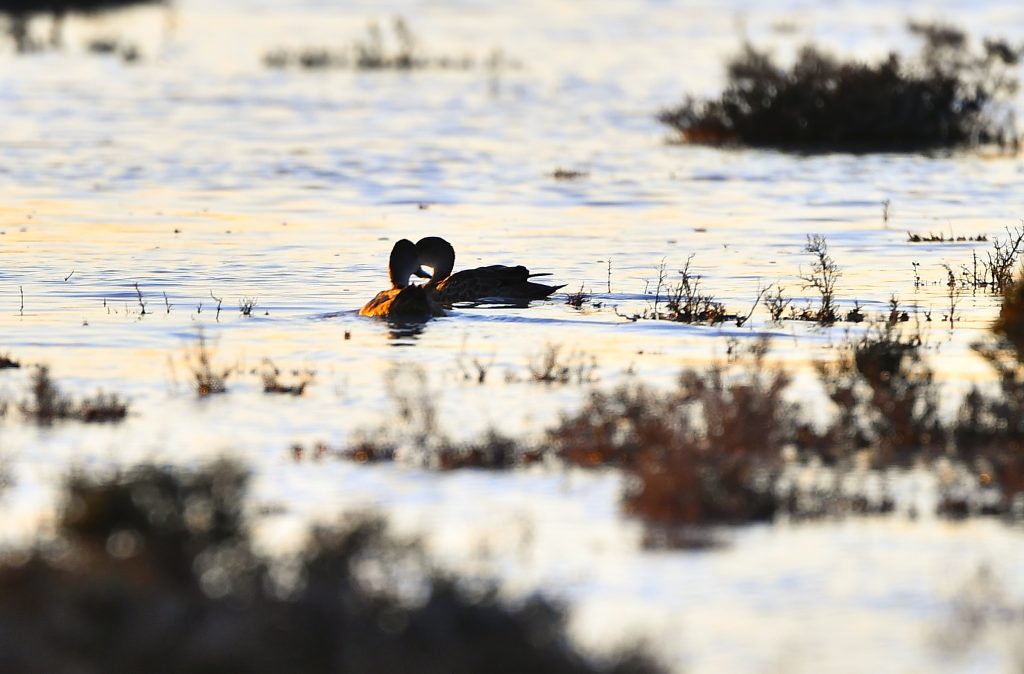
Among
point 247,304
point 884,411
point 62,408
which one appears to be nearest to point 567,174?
point 247,304

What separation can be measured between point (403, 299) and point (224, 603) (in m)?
8.50

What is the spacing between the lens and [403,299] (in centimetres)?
1438

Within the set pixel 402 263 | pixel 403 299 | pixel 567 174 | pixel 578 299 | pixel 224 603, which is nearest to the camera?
pixel 224 603

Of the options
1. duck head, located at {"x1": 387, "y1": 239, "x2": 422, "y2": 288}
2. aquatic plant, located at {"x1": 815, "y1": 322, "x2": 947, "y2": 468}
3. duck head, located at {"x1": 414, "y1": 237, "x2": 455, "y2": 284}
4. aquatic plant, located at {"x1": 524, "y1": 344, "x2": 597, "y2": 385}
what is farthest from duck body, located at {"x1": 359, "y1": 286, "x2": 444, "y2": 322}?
aquatic plant, located at {"x1": 815, "y1": 322, "x2": 947, "y2": 468}

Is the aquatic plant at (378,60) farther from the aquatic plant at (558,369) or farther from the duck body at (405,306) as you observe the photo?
the aquatic plant at (558,369)

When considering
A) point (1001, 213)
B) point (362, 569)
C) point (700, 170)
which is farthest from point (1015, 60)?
point (362, 569)

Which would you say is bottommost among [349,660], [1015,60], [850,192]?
[349,660]

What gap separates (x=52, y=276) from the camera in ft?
56.2

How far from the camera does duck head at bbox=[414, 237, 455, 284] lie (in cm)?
1648

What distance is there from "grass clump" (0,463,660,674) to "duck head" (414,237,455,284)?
9.76 meters

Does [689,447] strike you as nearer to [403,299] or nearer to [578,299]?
[403,299]

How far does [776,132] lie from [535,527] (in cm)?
2305

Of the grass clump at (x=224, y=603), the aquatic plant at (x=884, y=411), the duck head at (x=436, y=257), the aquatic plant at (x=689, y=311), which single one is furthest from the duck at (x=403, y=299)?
the grass clump at (x=224, y=603)

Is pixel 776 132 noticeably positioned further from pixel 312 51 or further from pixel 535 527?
pixel 535 527
